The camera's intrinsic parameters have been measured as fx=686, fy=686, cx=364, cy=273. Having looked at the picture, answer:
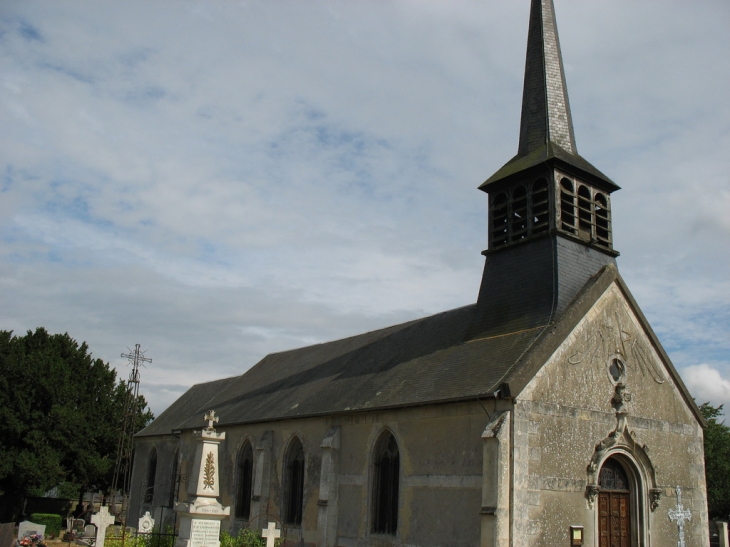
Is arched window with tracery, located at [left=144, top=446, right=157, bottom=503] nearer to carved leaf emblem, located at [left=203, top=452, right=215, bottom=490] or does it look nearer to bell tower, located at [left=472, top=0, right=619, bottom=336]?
carved leaf emblem, located at [left=203, top=452, right=215, bottom=490]

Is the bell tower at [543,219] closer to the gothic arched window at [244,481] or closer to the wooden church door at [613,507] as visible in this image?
the wooden church door at [613,507]

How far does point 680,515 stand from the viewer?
1769 cm

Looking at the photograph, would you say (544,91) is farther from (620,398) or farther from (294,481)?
(294,481)

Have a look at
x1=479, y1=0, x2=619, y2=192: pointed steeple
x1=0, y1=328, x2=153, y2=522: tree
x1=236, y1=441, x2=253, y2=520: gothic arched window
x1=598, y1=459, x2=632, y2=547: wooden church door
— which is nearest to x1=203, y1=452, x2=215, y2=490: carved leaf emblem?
x1=236, y1=441, x2=253, y2=520: gothic arched window

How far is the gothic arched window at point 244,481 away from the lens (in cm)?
2422

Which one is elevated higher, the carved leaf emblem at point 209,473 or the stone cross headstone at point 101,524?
the carved leaf emblem at point 209,473

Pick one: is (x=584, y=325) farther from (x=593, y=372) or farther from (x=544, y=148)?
(x=544, y=148)

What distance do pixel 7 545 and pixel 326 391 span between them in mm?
10060

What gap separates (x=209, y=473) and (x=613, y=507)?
32.4 feet

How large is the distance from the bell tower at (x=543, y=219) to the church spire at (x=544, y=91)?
0.04 metres

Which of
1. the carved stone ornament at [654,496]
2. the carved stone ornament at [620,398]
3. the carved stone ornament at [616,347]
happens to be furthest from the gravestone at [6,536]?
the carved stone ornament at [654,496]

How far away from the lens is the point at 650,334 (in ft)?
61.6

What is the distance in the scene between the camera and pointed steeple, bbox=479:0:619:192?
19.9 meters

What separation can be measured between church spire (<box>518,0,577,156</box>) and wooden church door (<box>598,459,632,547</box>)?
9.34 m
